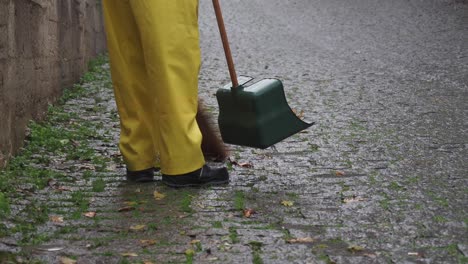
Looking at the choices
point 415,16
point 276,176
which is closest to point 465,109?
point 276,176

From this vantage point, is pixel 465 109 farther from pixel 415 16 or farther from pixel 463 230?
pixel 415 16

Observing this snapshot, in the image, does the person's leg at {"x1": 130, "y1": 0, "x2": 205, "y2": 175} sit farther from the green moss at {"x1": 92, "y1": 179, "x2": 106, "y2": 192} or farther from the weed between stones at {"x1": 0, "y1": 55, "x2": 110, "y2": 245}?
the weed between stones at {"x1": 0, "y1": 55, "x2": 110, "y2": 245}

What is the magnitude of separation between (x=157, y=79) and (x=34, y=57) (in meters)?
2.11

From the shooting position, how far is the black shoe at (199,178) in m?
4.37

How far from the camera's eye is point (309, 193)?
14.1 ft

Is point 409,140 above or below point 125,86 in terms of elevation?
below

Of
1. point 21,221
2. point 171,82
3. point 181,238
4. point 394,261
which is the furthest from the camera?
point 171,82

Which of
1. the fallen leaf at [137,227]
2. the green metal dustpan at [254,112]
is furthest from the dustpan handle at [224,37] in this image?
the fallen leaf at [137,227]

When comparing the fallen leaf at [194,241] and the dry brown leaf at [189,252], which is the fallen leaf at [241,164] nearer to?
the fallen leaf at [194,241]

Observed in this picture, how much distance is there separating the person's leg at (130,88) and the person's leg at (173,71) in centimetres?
15

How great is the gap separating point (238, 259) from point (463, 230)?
903 millimetres

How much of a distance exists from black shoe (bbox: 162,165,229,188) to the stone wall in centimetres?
93

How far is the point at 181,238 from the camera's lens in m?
3.52

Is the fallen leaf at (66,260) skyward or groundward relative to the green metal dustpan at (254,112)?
groundward
